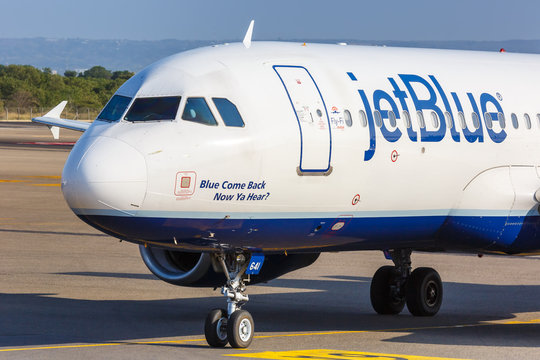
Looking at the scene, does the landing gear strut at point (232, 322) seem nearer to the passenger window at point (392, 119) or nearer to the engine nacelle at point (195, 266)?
the engine nacelle at point (195, 266)

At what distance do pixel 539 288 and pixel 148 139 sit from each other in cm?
1209

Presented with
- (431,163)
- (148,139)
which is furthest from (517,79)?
(148,139)

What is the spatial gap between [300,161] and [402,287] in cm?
546

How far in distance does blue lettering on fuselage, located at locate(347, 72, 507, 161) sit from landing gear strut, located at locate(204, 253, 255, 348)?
2638 mm

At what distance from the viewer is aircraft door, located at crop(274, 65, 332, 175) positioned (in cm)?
1614

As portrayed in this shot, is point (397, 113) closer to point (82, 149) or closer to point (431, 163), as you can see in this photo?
point (431, 163)

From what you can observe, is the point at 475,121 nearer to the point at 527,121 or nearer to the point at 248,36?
the point at 527,121

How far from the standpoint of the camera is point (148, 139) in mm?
15039

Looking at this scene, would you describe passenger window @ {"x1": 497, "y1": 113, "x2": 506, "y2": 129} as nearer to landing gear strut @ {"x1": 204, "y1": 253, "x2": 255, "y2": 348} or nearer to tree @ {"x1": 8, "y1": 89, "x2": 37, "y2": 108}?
landing gear strut @ {"x1": 204, "y1": 253, "x2": 255, "y2": 348}

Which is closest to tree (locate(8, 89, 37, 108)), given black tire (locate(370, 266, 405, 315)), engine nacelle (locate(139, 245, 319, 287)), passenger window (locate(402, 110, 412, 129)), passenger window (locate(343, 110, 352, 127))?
black tire (locate(370, 266, 405, 315))

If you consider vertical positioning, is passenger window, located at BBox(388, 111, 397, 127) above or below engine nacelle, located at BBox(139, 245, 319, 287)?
above

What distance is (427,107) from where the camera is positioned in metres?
18.0

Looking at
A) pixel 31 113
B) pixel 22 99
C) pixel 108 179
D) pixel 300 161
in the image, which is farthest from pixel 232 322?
pixel 22 99

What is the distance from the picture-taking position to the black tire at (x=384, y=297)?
20.6m
